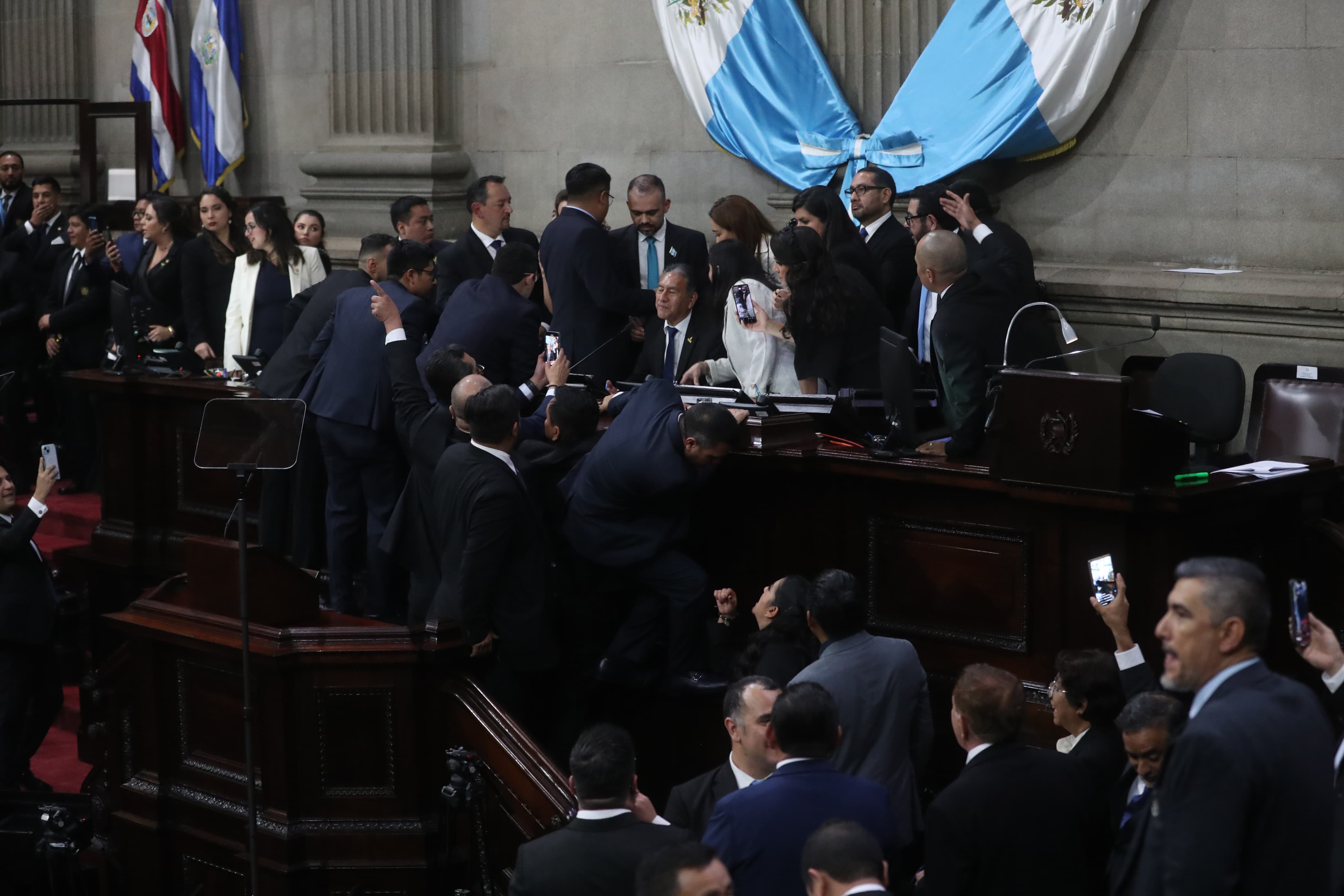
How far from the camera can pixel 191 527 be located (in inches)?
298

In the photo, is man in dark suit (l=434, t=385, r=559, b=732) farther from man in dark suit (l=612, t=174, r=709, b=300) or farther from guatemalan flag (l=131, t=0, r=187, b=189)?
guatemalan flag (l=131, t=0, r=187, b=189)

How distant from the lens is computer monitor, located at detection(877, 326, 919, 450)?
5.25 meters

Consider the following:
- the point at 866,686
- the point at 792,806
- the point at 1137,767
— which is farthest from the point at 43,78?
the point at 1137,767

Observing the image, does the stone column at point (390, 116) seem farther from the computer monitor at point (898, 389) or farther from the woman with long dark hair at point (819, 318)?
the computer monitor at point (898, 389)

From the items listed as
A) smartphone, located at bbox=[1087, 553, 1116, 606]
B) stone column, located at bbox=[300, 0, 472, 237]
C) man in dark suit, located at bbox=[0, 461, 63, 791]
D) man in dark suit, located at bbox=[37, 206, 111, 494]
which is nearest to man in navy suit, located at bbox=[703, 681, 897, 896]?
smartphone, located at bbox=[1087, 553, 1116, 606]

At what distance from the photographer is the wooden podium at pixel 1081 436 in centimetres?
469

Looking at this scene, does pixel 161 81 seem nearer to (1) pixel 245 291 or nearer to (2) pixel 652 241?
(1) pixel 245 291

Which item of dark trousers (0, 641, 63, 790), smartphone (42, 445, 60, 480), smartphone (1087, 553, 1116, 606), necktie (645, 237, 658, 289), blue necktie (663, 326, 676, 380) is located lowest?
dark trousers (0, 641, 63, 790)

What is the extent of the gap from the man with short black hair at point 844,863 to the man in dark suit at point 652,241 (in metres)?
4.16

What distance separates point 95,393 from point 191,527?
2.68 feet

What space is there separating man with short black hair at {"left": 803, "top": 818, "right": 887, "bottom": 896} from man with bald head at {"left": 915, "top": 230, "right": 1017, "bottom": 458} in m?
2.38

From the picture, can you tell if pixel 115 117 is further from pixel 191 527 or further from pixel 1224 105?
pixel 1224 105

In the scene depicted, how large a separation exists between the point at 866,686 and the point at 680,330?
2.30m

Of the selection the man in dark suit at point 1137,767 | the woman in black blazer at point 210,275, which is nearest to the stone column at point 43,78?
the woman in black blazer at point 210,275
